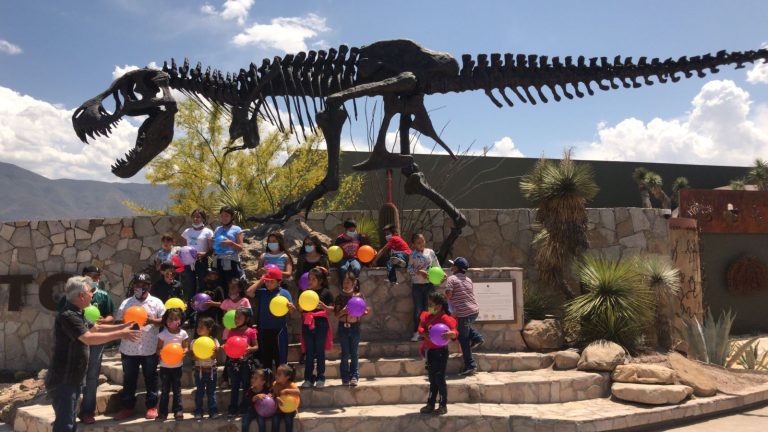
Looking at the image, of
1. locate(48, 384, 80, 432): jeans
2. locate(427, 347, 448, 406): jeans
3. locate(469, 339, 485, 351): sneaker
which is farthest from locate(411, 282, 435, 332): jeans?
locate(48, 384, 80, 432): jeans

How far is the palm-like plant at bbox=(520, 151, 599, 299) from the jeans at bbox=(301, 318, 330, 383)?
5609mm

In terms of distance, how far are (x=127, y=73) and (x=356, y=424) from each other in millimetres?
6308

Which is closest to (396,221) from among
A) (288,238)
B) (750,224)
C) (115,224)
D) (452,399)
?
(288,238)

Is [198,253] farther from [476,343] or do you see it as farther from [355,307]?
[476,343]

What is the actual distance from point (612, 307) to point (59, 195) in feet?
531

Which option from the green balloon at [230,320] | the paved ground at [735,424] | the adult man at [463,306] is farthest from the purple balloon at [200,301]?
the paved ground at [735,424]

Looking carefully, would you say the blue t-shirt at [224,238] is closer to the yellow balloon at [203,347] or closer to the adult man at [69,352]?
the yellow balloon at [203,347]

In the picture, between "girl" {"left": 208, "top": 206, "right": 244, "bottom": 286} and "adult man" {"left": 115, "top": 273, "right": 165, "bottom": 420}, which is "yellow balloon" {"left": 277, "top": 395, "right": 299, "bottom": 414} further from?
"girl" {"left": 208, "top": 206, "right": 244, "bottom": 286}

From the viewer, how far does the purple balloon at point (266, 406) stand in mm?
6090

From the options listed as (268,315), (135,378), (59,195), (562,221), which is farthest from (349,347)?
(59,195)

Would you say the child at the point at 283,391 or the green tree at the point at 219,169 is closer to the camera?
the child at the point at 283,391

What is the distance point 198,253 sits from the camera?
26.7ft

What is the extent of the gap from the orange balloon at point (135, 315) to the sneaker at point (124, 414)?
1.25 meters

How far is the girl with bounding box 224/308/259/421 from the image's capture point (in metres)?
6.66
